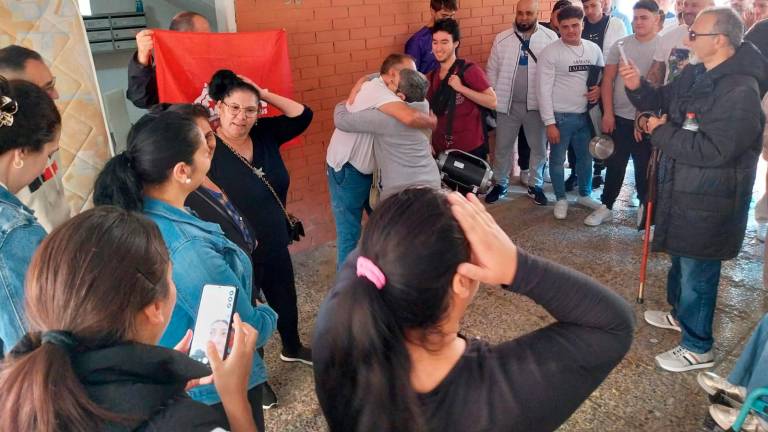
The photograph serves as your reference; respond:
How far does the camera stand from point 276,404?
2.92 meters

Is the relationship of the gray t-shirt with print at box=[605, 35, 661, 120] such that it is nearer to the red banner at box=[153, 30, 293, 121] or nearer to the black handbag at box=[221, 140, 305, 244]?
the red banner at box=[153, 30, 293, 121]

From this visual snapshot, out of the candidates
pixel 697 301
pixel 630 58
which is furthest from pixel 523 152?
pixel 697 301

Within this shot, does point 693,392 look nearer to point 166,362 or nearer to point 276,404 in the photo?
point 276,404

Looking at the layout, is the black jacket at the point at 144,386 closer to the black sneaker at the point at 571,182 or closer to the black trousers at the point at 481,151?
the black trousers at the point at 481,151

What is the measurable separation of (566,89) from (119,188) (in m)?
4.25

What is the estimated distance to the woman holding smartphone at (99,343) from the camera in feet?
2.91

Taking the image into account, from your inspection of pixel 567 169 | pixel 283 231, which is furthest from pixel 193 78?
pixel 567 169

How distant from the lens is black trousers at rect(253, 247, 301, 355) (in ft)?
9.45

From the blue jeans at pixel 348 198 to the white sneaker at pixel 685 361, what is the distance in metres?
1.98

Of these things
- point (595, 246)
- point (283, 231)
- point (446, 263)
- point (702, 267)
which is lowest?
point (595, 246)

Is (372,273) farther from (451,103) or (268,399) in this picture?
(451,103)

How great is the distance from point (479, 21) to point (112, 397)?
531cm

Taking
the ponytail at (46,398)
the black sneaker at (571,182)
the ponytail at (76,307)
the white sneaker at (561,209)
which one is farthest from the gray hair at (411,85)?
the black sneaker at (571,182)

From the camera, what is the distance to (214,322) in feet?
4.56
